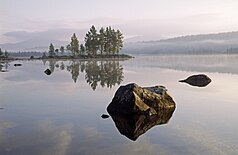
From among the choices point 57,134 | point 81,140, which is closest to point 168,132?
point 81,140

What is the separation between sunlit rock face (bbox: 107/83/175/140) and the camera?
1750cm

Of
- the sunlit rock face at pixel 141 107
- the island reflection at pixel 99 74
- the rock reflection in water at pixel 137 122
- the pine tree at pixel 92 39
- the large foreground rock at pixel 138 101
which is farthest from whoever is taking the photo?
the pine tree at pixel 92 39

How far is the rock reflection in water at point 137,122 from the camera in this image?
15.0 metres

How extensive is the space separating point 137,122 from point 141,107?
250cm

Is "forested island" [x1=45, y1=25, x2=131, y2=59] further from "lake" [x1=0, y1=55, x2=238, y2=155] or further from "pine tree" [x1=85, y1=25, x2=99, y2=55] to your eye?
"lake" [x1=0, y1=55, x2=238, y2=155]

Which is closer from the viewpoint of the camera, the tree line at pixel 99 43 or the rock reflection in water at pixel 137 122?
the rock reflection in water at pixel 137 122

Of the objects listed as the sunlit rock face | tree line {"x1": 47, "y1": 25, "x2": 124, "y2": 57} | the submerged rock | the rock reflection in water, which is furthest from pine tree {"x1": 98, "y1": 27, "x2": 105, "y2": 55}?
the rock reflection in water

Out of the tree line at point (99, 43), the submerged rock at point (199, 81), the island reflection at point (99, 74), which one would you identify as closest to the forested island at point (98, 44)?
the tree line at point (99, 43)

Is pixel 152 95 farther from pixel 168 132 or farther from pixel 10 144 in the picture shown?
pixel 10 144

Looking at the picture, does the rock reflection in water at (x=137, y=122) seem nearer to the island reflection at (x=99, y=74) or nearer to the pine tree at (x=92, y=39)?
the island reflection at (x=99, y=74)

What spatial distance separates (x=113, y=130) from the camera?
15.3 metres

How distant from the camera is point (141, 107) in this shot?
19.5 m

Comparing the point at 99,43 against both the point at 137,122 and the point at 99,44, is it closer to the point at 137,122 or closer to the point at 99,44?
the point at 99,44

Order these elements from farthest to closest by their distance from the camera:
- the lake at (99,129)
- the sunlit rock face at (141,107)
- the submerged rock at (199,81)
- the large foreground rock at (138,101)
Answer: the submerged rock at (199,81)
the large foreground rock at (138,101)
the sunlit rock face at (141,107)
the lake at (99,129)
